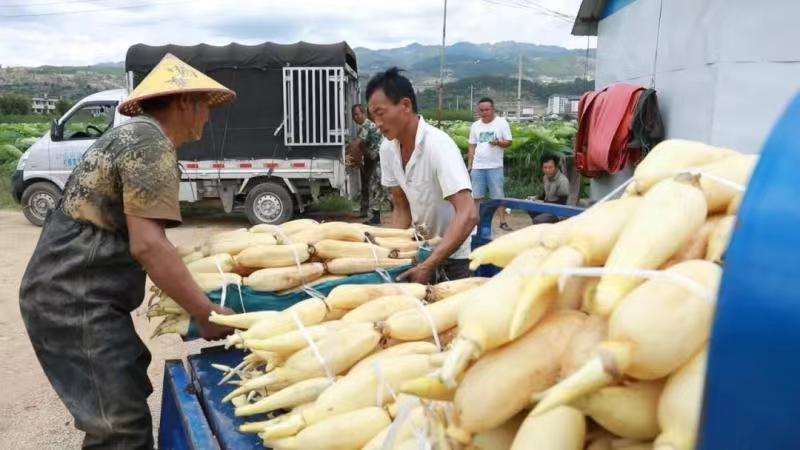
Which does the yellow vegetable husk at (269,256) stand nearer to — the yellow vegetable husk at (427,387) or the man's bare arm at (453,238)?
the man's bare arm at (453,238)

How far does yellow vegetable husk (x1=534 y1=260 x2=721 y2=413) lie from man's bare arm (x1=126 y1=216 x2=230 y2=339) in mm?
1625

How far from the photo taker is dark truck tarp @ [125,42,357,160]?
1080 centimetres

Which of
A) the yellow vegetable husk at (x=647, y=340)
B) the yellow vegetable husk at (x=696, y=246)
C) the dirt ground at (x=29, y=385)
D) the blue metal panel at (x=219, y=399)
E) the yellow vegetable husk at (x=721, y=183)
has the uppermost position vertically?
the yellow vegetable husk at (x=721, y=183)

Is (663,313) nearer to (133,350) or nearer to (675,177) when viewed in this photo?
(675,177)

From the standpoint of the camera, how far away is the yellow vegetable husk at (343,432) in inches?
63.4

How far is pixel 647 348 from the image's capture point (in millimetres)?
975

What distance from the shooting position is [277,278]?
250 cm

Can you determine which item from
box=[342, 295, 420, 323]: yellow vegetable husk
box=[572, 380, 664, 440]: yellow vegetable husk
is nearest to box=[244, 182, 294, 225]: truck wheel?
box=[342, 295, 420, 323]: yellow vegetable husk

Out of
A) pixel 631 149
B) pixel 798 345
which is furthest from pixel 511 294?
pixel 631 149

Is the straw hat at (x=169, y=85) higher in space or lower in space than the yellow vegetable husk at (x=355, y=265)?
higher

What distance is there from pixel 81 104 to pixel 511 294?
36.3 feet

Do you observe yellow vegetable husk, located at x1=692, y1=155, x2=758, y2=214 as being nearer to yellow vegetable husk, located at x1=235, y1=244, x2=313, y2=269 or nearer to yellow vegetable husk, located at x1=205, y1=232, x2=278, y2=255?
yellow vegetable husk, located at x1=235, y1=244, x2=313, y2=269

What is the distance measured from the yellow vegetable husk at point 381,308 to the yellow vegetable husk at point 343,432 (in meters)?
0.40

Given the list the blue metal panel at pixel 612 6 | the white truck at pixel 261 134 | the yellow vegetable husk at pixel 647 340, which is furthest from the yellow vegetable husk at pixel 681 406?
the white truck at pixel 261 134
